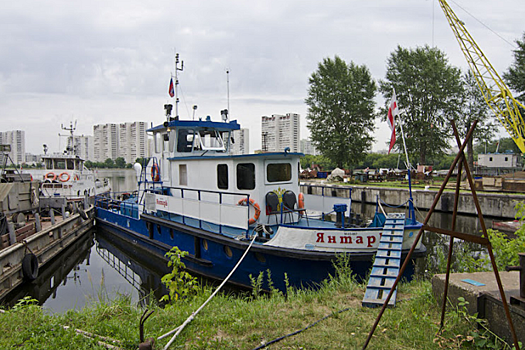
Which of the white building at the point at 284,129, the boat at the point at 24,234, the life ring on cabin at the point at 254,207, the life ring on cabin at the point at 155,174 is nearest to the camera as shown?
the life ring on cabin at the point at 254,207

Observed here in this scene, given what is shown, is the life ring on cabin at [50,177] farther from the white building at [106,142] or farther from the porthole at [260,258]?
the white building at [106,142]

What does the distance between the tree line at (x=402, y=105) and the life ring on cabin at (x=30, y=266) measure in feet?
91.5

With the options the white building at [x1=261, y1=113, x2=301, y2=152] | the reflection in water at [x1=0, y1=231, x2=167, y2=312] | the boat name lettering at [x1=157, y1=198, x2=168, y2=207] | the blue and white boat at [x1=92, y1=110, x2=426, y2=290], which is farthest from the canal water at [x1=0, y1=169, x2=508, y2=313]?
the white building at [x1=261, y1=113, x2=301, y2=152]

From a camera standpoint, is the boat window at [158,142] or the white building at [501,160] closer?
the boat window at [158,142]

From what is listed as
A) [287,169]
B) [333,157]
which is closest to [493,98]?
[333,157]

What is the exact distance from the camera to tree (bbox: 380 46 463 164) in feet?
107

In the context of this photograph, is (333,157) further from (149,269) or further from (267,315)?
(267,315)

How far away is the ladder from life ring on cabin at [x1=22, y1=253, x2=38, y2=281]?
963cm

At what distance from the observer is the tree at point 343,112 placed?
34.3m

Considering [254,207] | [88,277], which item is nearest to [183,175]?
[254,207]

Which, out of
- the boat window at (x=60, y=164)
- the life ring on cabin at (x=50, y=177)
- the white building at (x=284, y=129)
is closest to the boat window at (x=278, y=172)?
the life ring on cabin at (x=50, y=177)

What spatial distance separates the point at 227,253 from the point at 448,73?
32.2 metres

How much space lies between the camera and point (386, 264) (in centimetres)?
620

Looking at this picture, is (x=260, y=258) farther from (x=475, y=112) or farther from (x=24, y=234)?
(x=475, y=112)
